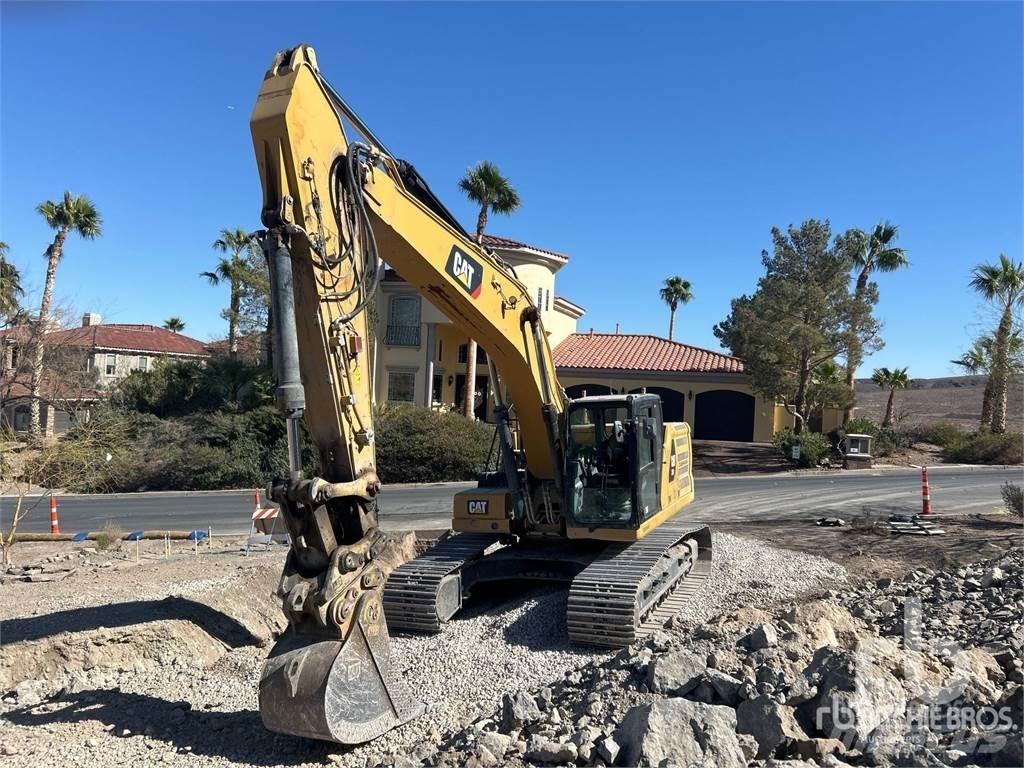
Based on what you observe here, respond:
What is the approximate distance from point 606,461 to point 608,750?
4.36 metres

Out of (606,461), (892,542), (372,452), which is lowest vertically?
(892,542)

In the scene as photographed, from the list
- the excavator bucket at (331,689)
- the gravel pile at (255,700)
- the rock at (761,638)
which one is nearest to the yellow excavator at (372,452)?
the excavator bucket at (331,689)

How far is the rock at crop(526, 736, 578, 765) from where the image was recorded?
4426mm

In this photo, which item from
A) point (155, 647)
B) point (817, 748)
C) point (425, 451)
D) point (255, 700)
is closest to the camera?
point (817, 748)

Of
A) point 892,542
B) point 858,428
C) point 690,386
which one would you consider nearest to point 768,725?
point 892,542

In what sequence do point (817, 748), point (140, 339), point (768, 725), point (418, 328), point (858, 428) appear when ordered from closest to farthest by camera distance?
point (817, 748)
point (768, 725)
point (858, 428)
point (418, 328)
point (140, 339)

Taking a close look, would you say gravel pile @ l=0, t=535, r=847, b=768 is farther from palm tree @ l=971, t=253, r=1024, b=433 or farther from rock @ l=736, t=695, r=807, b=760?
palm tree @ l=971, t=253, r=1024, b=433

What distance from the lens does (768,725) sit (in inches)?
174

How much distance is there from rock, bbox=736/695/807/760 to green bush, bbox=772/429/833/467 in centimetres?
2386

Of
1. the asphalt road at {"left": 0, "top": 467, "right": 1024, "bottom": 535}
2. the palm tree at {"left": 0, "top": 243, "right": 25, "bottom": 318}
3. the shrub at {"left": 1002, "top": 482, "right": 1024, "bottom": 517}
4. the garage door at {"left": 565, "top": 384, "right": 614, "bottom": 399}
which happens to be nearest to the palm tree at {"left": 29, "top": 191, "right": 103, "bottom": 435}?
the palm tree at {"left": 0, "top": 243, "right": 25, "bottom": 318}

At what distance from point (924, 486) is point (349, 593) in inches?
564

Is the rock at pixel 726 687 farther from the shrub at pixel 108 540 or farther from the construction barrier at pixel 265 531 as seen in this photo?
the shrub at pixel 108 540

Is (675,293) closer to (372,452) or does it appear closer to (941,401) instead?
(941,401)

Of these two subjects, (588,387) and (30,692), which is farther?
(588,387)
